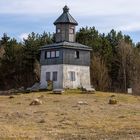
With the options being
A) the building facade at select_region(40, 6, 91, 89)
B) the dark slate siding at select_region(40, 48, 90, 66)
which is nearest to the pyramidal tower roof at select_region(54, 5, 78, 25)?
the building facade at select_region(40, 6, 91, 89)

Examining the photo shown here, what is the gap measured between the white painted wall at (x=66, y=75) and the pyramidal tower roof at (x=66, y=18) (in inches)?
237

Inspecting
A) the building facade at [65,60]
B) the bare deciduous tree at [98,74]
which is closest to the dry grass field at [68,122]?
the building facade at [65,60]

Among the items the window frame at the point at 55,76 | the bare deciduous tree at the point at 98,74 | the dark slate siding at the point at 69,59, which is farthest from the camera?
the bare deciduous tree at the point at 98,74

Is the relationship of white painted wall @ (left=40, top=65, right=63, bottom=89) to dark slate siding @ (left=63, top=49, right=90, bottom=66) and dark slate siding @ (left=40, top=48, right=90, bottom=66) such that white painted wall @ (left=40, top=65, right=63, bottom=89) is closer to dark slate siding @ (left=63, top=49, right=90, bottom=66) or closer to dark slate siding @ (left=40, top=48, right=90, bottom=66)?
dark slate siding @ (left=40, top=48, right=90, bottom=66)

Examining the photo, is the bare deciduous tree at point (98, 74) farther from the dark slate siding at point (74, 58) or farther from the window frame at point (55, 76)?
the window frame at point (55, 76)

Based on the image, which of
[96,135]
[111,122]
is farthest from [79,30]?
[96,135]

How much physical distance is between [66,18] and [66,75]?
8.17 m

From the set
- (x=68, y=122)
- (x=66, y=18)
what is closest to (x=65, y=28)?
(x=66, y=18)

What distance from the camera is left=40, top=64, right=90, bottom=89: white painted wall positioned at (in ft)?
209

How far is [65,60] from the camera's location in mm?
64375

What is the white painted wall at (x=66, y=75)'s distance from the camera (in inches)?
2506

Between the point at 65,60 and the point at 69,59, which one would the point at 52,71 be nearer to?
the point at 65,60

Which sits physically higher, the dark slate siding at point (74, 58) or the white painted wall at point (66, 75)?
the dark slate siding at point (74, 58)

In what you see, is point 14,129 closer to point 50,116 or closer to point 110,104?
point 50,116
